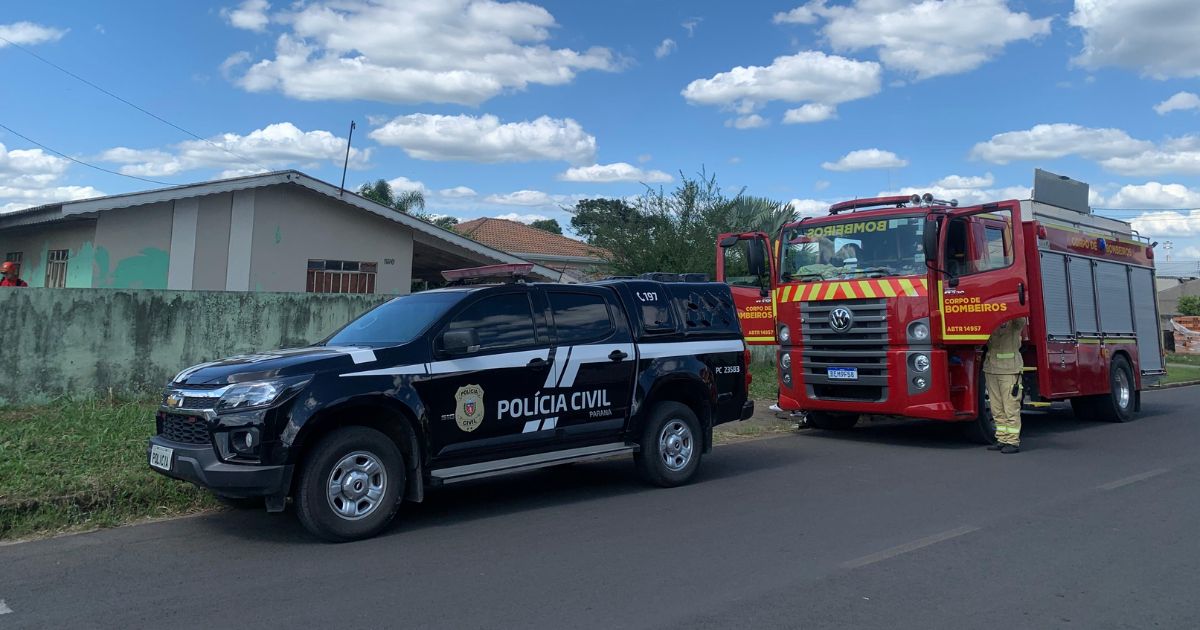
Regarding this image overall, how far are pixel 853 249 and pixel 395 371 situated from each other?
6510 mm

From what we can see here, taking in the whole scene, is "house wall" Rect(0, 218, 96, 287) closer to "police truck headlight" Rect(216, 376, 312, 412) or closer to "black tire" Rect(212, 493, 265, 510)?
"black tire" Rect(212, 493, 265, 510)

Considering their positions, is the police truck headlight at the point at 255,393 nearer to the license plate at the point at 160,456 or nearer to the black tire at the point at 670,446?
the license plate at the point at 160,456

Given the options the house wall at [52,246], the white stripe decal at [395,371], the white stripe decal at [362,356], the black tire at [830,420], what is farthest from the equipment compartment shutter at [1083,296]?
the house wall at [52,246]

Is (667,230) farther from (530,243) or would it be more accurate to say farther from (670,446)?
(530,243)

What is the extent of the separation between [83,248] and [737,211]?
13231mm

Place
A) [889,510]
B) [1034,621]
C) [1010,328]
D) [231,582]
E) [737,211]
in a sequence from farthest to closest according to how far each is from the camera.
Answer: [737,211] < [1010,328] < [889,510] < [231,582] < [1034,621]

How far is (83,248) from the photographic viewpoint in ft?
50.5

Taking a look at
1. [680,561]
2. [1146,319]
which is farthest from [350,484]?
[1146,319]

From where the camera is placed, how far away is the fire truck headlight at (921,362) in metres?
10.1

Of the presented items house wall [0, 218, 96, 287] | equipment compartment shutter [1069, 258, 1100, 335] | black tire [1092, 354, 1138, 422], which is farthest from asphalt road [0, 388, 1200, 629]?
house wall [0, 218, 96, 287]

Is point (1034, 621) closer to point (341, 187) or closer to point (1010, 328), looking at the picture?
point (1010, 328)

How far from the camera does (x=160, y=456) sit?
621cm

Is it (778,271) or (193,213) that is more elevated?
(193,213)

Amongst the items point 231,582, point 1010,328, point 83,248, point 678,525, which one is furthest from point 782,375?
point 83,248
